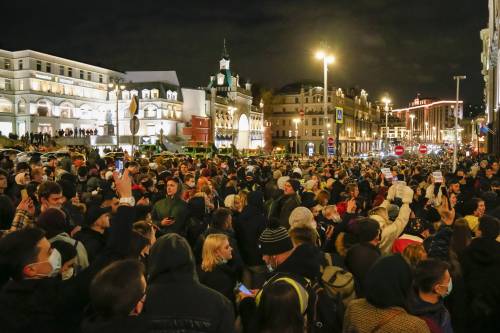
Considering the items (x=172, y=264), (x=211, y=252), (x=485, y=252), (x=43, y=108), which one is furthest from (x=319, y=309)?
(x=43, y=108)

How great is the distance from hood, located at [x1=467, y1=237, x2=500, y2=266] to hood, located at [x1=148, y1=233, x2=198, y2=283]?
301cm

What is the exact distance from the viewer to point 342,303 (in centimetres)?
418

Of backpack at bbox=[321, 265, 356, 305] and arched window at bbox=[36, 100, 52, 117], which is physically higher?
arched window at bbox=[36, 100, 52, 117]

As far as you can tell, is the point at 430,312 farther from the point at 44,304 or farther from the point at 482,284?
the point at 44,304

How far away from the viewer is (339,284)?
4.30 metres

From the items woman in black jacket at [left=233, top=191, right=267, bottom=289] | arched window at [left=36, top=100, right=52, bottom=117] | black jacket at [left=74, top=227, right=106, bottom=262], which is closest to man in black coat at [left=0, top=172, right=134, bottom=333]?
black jacket at [left=74, top=227, right=106, bottom=262]

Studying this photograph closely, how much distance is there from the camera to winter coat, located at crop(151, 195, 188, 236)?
6820 mm

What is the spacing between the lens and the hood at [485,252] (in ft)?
14.7

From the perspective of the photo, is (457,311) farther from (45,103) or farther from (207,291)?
(45,103)

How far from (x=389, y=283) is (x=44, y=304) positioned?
2.47 metres

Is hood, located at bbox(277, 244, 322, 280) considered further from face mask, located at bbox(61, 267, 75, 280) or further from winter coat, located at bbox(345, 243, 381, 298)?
face mask, located at bbox(61, 267, 75, 280)

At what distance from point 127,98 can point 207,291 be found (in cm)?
7869

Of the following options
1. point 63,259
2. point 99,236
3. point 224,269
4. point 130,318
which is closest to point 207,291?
point 130,318

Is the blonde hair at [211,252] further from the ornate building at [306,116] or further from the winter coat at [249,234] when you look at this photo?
the ornate building at [306,116]
